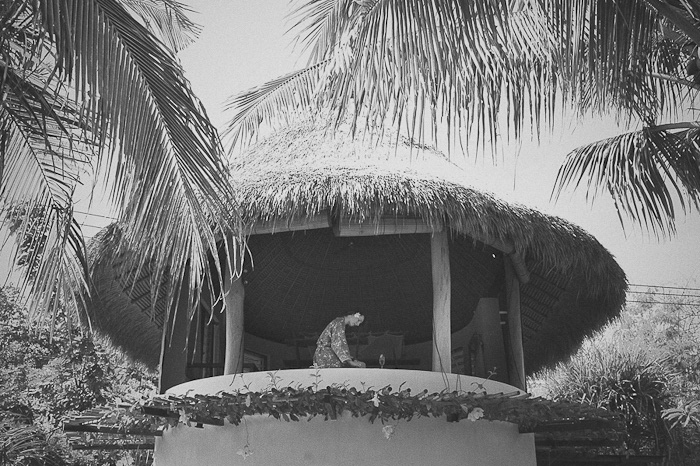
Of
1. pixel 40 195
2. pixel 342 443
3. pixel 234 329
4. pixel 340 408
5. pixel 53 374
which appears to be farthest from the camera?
pixel 53 374

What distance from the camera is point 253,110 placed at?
8.70 m

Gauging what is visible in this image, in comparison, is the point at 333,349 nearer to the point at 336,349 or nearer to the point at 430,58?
the point at 336,349

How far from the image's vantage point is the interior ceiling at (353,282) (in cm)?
1042

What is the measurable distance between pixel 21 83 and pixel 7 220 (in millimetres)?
1105

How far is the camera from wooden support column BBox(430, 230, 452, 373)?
24.3ft

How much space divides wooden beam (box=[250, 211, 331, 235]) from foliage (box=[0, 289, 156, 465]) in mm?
7539

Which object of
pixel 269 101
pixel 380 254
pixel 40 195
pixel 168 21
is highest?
pixel 168 21

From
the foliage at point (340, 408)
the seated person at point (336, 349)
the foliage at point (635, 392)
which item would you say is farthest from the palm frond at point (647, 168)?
the foliage at point (635, 392)

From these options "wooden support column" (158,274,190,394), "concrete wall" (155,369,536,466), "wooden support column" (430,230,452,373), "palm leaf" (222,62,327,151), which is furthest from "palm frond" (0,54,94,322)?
"wooden support column" (430,230,452,373)

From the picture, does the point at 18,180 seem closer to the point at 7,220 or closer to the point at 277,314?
the point at 7,220

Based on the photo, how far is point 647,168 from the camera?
22.1 feet

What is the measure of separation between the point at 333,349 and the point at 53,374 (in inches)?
356

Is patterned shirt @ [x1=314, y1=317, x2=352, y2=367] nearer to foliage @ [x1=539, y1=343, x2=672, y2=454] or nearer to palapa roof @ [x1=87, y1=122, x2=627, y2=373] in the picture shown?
palapa roof @ [x1=87, y1=122, x2=627, y2=373]

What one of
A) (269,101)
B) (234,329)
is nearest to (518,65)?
(269,101)
